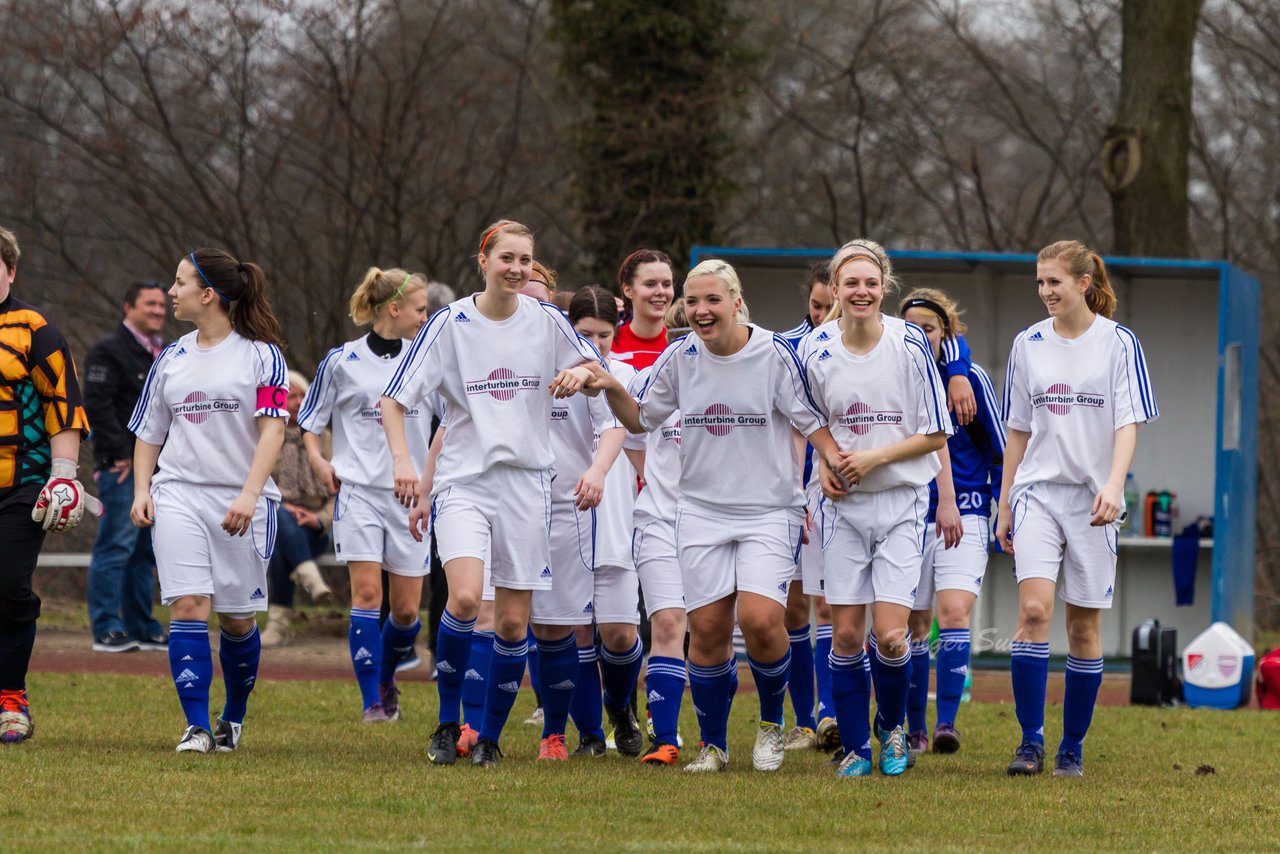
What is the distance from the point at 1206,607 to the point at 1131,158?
413 centimetres

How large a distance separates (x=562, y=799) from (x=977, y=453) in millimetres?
2906

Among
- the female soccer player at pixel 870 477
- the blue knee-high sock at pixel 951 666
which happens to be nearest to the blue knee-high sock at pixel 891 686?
the female soccer player at pixel 870 477

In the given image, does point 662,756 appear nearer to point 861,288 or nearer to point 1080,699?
point 1080,699

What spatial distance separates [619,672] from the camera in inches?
298

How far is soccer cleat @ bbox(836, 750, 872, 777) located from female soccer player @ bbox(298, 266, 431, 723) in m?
2.60

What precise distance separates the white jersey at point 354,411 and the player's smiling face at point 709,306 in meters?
2.46

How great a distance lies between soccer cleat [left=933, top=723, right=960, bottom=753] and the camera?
7891 mm

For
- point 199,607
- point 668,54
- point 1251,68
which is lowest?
point 199,607

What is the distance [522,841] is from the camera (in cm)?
510

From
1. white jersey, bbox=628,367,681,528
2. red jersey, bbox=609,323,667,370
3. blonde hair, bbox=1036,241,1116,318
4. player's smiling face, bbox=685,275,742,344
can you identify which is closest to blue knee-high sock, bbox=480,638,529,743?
white jersey, bbox=628,367,681,528

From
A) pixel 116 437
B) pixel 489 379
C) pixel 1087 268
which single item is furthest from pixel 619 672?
pixel 116 437

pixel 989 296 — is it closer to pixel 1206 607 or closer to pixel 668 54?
pixel 1206 607

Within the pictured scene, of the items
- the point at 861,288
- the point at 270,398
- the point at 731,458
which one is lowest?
the point at 731,458

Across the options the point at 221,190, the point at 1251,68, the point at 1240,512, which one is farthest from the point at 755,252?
the point at 1251,68
